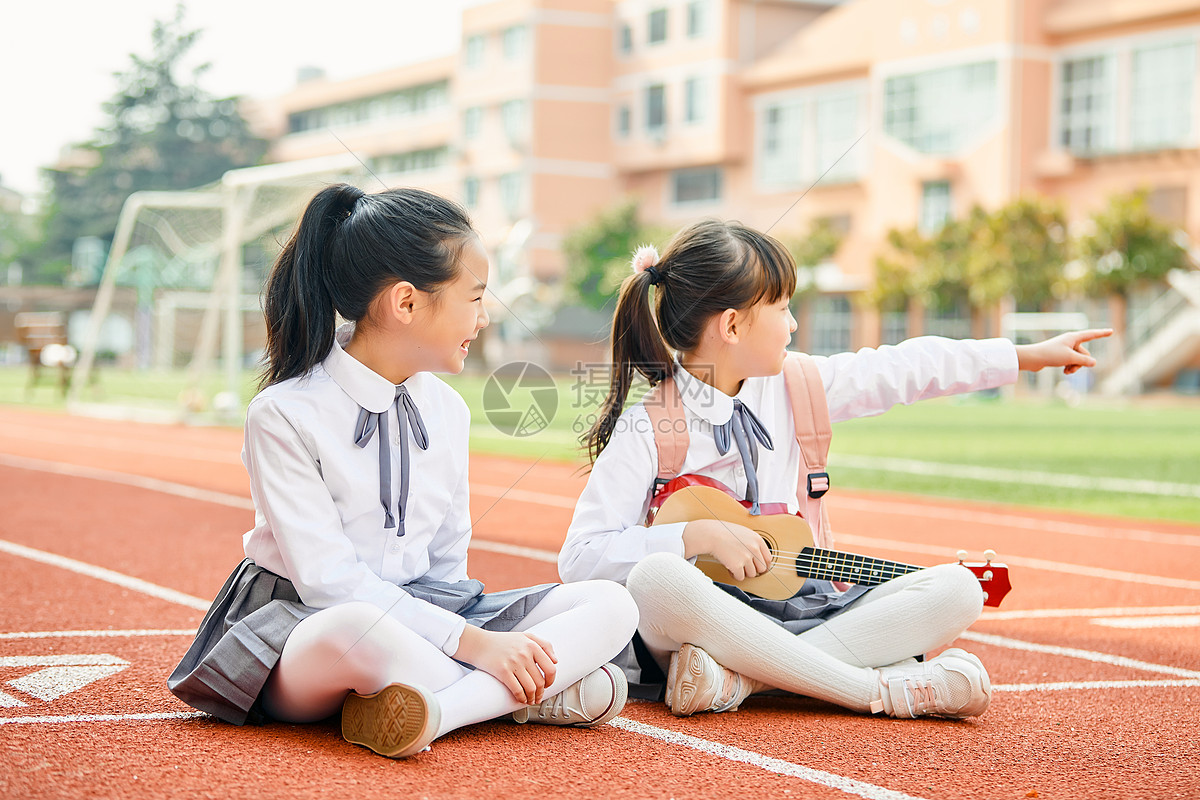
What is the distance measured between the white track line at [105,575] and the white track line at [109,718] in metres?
1.41

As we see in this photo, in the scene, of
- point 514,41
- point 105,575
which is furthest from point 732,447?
point 514,41

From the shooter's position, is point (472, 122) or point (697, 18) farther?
point (472, 122)

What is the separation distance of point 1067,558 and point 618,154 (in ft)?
118

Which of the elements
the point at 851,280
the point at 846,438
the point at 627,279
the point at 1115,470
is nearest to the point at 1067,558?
the point at 627,279

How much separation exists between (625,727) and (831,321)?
3248cm

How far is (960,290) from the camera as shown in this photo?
28.7 metres

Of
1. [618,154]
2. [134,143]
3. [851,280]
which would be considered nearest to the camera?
[851,280]

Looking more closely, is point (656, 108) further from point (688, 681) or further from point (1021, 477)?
point (688, 681)

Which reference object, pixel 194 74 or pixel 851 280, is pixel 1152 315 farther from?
pixel 194 74

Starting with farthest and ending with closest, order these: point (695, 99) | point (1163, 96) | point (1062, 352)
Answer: point (695, 99) < point (1163, 96) < point (1062, 352)

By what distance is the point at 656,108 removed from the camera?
130 feet

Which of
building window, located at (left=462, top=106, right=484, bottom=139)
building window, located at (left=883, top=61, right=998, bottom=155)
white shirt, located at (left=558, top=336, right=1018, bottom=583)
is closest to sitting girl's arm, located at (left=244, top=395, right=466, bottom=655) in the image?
white shirt, located at (left=558, top=336, right=1018, bottom=583)

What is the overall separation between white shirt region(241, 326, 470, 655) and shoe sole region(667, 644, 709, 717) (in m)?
0.53

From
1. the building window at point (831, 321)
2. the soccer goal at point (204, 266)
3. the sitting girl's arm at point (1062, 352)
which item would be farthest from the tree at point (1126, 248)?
the sitting girl's arm at point (1062, 352)
